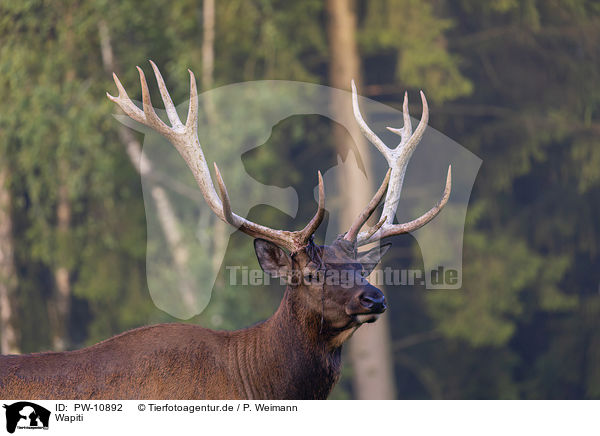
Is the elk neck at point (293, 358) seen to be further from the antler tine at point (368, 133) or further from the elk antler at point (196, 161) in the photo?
the antler tine at point (368, 133)

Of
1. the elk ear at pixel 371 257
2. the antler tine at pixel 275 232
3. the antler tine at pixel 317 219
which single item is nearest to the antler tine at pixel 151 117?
the antler tine at pixel 275 232

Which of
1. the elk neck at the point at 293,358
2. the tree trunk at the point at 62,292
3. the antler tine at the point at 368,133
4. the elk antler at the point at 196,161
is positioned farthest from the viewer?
the tree trunk at the point at 62,292

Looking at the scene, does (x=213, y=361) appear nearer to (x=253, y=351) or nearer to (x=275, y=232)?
(x=253, y=351)

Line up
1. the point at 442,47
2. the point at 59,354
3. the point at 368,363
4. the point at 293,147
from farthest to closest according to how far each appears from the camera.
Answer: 1. the point at 293,147
2. the point at 442,47
3. the point at 368,363
4. the point at 59,354

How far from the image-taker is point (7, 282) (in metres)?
13.9

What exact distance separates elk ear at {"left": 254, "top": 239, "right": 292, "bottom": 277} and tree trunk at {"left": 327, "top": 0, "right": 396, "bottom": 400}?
27.7 ft

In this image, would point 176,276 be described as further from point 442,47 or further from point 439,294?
point 442,47

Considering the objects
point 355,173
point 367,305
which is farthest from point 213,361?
point 355,173

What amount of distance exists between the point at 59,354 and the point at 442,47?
11955mm

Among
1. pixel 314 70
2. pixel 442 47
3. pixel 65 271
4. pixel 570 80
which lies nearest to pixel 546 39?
pixel 570 80

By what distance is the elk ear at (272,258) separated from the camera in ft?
17.0

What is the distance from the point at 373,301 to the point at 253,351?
86cm

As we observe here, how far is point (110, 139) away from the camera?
13.7 m
